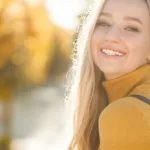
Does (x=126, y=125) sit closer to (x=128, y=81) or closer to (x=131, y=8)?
(x=128, y=81)

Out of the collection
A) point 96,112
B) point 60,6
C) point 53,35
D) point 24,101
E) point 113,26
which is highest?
point 113,26

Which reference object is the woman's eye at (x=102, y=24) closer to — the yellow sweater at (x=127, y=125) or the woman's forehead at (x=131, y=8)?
the woman's forehead at (x=131, y=8)

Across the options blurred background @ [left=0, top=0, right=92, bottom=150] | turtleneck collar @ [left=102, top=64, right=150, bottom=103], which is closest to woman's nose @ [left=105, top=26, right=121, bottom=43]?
turtleneck collar @ [left=102, top=64, right=150, bottom=103]

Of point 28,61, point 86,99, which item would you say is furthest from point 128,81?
point 28,61

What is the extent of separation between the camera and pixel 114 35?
6.24 feet

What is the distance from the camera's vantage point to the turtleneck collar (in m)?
1.91

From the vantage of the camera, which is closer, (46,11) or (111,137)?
(111,137)

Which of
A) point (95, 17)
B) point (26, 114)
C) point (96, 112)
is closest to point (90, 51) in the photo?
point (95, 17)

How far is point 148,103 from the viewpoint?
65.4 inches

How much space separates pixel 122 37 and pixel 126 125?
0.37 m

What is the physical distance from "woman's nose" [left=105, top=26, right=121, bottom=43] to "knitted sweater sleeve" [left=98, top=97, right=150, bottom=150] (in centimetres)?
27

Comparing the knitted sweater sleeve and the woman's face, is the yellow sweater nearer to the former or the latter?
the knitted sweater sleeve

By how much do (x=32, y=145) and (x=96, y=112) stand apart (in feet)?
26.4

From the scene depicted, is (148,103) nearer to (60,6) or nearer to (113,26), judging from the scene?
(113,26)
